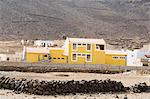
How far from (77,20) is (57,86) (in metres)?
105

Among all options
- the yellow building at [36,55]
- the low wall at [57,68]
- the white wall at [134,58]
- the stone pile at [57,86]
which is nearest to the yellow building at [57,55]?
the yellow building at [36,55]

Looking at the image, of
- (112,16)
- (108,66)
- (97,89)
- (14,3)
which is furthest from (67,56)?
(112,16)

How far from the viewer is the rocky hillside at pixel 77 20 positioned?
332 ft

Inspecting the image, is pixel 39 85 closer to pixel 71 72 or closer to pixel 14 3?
pixel 71 72

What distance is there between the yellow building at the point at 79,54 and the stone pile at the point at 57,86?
1926cm

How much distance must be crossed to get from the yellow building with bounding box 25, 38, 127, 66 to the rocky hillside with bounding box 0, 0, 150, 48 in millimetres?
39706

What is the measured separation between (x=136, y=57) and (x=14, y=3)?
86447mm

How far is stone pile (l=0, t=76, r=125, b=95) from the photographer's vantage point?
73.4ft

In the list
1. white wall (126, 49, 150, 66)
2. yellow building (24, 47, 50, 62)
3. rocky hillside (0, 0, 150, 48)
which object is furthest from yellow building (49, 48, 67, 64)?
rocky hillside (0, 0, 150, 48)

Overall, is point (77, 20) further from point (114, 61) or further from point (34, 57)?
point (34, 57)

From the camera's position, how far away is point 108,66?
40.3 metres

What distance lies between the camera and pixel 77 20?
127250 millimetres

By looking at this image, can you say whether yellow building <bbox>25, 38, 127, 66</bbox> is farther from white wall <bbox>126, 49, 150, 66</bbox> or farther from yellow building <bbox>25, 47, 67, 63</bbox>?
white wall <bbox>126, 49, 150, 66</bbox>

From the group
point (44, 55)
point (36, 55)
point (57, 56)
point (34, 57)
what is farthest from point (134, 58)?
point (34, 57)
